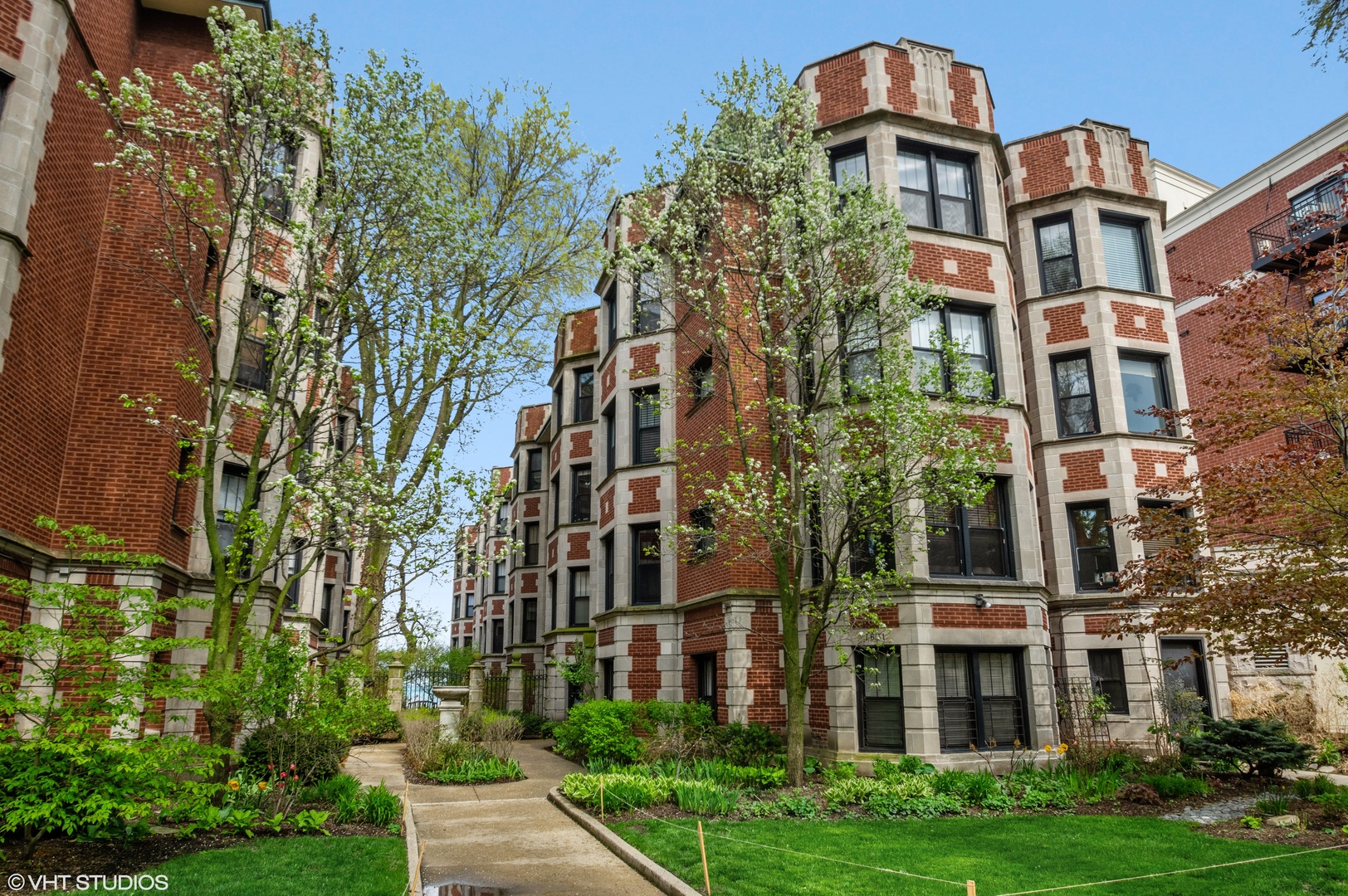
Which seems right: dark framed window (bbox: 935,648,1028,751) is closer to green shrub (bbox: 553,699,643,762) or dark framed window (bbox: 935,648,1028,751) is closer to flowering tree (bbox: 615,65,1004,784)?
flowering tree (bbox: 615,65,1004,784)

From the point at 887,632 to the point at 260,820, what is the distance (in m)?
10.0

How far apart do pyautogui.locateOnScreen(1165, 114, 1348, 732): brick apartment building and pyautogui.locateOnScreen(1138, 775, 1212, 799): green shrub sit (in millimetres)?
8567

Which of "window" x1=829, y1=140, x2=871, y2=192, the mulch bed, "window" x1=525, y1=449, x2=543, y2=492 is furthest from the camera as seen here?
"window" x1=525, y1=449, x2=543, y2=492

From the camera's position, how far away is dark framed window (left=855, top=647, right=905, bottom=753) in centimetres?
1491

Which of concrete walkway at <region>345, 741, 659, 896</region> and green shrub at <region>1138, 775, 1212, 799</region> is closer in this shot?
concrete walkway at <region>345, 741, 659, 896</region>

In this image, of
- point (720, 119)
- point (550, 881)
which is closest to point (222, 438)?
point (550, 881)

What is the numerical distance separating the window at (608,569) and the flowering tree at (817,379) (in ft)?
18.8

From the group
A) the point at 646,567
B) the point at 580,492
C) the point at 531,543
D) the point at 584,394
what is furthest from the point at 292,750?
the point at 531,543

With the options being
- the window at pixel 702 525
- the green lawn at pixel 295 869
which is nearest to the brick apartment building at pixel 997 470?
the window at pixel 702 525

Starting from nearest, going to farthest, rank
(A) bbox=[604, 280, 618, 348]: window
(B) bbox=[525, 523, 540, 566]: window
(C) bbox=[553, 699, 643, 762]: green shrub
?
(C) bbox=[553, 699, 643, 762]: green shrub, (A) bbox=[604, 280, 618, 348]: window, (B) bbox=[525, 523, 540, 566]: window

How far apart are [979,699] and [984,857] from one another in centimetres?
621

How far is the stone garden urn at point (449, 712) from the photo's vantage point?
17531 millimetres

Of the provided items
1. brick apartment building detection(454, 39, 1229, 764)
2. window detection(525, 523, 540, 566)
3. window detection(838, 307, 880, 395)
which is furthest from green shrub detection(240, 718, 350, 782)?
window detection(525, 523, 540, 566)

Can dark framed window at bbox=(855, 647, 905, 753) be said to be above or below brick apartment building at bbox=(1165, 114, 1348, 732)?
below
